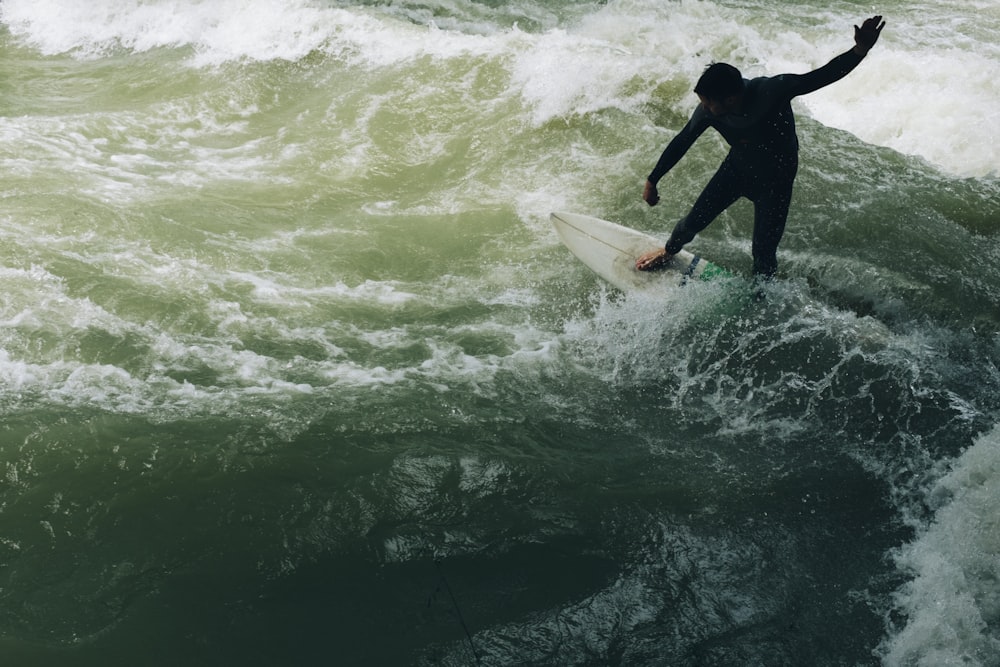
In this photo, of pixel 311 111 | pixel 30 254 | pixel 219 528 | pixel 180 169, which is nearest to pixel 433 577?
pixel 219 528

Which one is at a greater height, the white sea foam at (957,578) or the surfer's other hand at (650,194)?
the surfer's other hand at (650,194)

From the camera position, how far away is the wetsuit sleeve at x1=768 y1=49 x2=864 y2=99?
139 inches

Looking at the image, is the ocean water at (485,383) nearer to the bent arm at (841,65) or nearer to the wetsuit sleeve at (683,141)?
the wetsuit sleeve at (683,141)

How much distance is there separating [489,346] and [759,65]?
5.51 m

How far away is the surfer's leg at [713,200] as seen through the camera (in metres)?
4.42

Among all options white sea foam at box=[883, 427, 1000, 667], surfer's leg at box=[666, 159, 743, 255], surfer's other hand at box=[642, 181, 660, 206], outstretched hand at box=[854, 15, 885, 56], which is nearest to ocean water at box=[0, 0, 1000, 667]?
white sea foam at box=[883, 427, 1000, 667]

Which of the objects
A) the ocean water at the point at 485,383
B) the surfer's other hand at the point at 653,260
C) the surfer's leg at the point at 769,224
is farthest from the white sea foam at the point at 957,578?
the surfer's other hand at the point at 653,260

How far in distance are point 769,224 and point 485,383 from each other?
5.81ft

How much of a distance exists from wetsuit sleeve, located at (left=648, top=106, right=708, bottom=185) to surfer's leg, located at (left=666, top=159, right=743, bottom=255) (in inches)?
9.0

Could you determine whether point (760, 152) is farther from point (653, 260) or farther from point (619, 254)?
point (619, 254)

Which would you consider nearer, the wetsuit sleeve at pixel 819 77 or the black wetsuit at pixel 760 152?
the wetsuit sleeve at pixel 819 77

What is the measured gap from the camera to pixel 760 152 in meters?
4.14

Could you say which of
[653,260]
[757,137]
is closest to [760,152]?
[757,137]

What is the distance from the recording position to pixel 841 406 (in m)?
4.06
